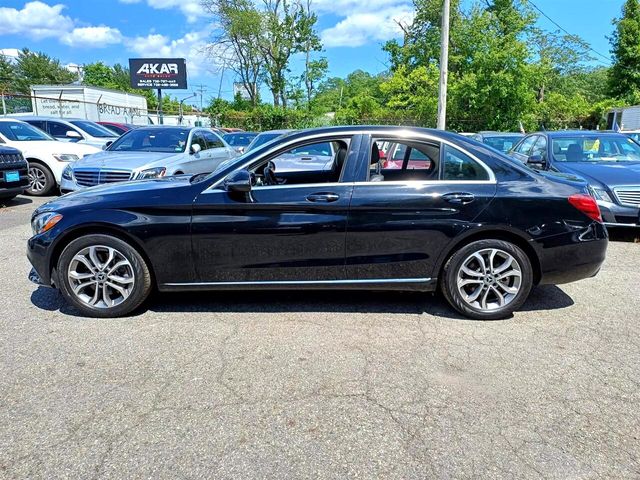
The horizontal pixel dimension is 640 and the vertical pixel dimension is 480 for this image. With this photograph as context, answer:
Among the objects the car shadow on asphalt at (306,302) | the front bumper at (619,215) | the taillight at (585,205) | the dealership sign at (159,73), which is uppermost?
the dealership sign at (159,73)

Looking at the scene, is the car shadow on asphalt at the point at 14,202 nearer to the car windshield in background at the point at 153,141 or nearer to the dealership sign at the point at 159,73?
the car windshield in background at the point at 153,141

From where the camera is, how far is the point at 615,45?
3394cm

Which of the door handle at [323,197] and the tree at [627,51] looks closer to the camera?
the door handle at [323,197]

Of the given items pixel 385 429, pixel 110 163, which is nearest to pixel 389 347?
pixel 385 429

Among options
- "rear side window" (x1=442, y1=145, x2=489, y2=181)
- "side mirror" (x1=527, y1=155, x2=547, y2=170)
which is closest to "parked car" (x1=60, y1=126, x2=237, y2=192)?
"rear side window" (x1=442, y1=145, x2=489, y2=181)

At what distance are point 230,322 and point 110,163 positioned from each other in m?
5.39

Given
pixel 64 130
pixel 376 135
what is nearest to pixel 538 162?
pixel 376 135

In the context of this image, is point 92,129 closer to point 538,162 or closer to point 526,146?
point 526,146

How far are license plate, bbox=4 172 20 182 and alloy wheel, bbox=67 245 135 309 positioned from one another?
6.36 m

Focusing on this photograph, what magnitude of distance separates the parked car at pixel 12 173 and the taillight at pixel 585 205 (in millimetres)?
9379

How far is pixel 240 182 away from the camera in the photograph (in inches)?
150

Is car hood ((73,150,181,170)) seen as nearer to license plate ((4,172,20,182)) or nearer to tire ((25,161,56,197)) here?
license plate ((4,172,20,182))

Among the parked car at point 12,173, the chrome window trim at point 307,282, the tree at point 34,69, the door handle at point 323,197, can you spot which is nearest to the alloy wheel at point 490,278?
the chrome window trim at point 307,282

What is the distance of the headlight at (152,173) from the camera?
7.68 meters
